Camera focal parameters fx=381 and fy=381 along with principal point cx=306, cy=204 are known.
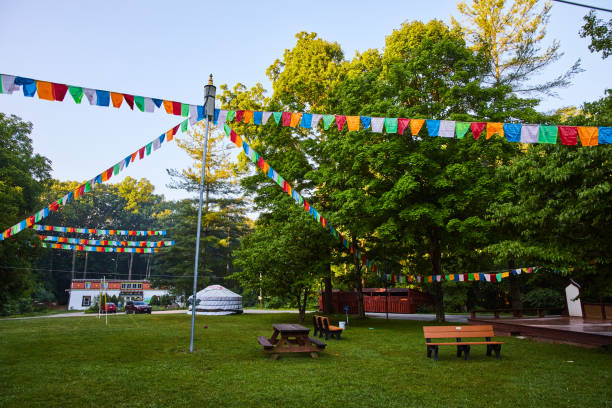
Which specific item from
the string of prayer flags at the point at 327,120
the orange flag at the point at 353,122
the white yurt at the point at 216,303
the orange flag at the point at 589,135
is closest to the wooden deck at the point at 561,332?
Result: the orange flag at the point at 589,135

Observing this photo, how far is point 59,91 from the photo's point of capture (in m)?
7.23

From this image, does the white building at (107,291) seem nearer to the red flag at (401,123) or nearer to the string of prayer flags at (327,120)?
the string of prayer flags at (327,120)

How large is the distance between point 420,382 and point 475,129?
4969 millimetres

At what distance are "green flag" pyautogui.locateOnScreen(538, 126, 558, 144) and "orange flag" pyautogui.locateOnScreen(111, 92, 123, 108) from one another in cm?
823

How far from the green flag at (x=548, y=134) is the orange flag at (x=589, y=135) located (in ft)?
1.22

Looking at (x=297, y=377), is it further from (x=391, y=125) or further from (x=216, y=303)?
(x=216, y=303)

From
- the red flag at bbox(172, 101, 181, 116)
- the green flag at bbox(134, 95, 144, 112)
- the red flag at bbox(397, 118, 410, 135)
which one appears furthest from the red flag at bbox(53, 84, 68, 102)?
the red flag at bbox(397, 118, 410, 135)

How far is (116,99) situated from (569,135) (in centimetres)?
871

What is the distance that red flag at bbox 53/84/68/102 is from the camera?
7.19 meters

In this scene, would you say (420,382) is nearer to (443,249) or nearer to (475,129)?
(475,129)

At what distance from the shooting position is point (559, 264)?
947 cm

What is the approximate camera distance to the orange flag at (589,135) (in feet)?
21.4

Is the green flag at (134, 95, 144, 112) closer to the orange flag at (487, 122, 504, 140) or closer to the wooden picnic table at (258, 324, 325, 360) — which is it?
the wooden picnic table at (258, 324, 325, 360)

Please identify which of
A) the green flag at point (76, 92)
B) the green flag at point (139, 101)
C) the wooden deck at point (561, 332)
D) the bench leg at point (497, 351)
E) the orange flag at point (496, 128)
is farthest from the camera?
the wooden deck at point (561, 332)
